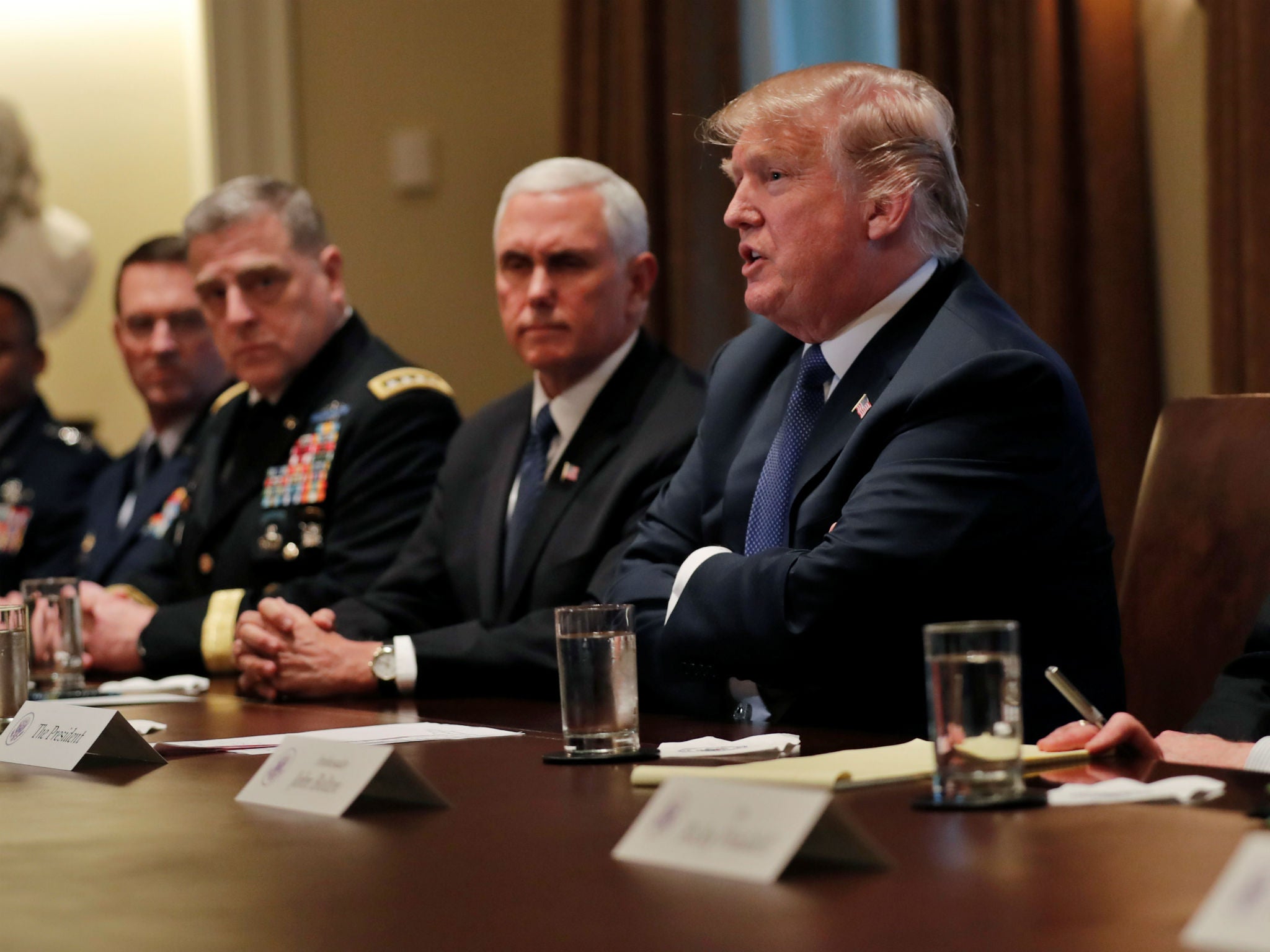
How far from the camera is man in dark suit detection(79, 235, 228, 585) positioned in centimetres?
429

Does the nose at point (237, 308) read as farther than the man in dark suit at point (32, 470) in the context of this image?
No

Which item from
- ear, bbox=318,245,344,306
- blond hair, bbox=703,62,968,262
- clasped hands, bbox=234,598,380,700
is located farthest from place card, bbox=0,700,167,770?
ear, bbox=318,245,344,306

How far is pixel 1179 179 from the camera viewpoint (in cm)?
341

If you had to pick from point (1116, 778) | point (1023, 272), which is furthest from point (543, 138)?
point (1116, 778)

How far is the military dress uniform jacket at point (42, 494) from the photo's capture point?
4.72m

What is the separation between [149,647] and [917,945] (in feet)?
8.34

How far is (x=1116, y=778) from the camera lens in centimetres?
136

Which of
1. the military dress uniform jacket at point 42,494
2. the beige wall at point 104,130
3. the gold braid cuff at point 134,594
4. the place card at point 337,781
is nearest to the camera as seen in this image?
the place card at point 337,781

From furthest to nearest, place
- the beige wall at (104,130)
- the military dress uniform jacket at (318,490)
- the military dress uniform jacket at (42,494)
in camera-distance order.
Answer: the beige wall at (104,130) < the military dress uniform jacket at (42,494) < the military dress uniform jacket at (318,490)

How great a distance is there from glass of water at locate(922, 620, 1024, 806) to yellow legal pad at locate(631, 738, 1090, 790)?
114 mm

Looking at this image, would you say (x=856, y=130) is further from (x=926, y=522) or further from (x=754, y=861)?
(x=754, y=861)

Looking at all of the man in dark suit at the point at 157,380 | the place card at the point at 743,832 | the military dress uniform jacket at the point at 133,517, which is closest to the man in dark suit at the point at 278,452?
the military dress uniform jacket at the point at 133,517

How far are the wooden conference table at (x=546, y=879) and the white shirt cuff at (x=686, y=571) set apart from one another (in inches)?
28.0

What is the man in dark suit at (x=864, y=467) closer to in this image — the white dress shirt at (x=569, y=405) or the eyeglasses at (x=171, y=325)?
the white dress shirt at (x=569, y=405)
